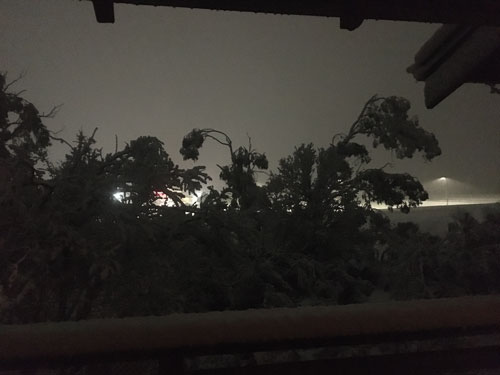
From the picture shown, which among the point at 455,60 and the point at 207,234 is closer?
the point at 455,60

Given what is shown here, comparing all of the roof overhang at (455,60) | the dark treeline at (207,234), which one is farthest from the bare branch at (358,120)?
the roof overhang at (455,60)

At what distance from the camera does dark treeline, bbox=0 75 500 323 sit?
4.46m

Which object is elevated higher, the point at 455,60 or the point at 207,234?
the point at 455,60

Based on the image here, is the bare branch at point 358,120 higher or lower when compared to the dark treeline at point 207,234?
higher

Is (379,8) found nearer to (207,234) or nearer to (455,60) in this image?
(455,60)

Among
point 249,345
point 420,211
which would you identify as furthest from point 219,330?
point 420,211

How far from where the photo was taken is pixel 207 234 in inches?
238

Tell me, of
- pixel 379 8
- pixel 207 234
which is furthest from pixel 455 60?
pixel 207 234

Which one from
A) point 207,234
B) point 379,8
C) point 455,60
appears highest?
point 455,60

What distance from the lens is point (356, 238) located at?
9516 millimetres

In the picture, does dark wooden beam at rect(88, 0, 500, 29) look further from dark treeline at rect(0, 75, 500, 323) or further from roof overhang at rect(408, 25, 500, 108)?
dark treeline at rect(0, 75, 500, 323)

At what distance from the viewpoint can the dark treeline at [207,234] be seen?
4461 millimetres

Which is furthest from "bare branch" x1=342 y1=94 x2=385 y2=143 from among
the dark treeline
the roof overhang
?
the roof overhang

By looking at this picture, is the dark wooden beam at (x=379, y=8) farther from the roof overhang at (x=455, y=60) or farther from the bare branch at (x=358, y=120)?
the bare branch at (x=358, y=120)
